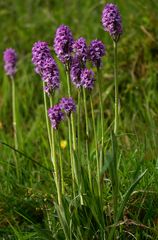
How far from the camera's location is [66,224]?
2648 mm

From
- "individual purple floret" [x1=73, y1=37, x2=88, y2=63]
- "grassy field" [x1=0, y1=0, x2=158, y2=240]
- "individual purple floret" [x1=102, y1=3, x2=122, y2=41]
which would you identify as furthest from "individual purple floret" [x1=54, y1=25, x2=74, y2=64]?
"grassy field" [x1=0, y1=0, x2=158, y2=240]

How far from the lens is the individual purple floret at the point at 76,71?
2.72 meters

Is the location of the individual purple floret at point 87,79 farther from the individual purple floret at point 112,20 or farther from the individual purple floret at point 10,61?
the individual purple floret at point 10,61

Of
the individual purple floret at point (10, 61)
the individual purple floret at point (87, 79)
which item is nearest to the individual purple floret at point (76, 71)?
the individual purple floret at point (87, 79)

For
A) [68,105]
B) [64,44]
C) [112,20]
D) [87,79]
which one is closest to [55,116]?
[68,105]

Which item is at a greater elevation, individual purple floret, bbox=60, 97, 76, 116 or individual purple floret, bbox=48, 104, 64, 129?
individual purple floret, bbox=60, 97, 76, 116

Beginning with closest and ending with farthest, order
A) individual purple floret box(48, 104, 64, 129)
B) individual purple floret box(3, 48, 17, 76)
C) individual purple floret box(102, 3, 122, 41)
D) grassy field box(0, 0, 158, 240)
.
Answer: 1. individual purple floret box(48, 104, 64, 129)
2. individual purple floret box(102, 3, 122, 41)
3. grassy field box(0, 0, 158, 240)
4. individual purple floret box(3, 48, 17, 76)

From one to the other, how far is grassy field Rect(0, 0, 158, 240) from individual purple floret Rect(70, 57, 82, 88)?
265 millimetres

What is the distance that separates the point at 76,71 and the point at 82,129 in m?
1.40

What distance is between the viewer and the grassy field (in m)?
2.82

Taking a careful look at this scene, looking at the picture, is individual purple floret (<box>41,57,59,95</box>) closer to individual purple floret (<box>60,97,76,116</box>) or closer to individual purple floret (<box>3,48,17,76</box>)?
individual purple floret (<box>60,97,76,116</box>)

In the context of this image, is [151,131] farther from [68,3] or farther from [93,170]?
[68,3]

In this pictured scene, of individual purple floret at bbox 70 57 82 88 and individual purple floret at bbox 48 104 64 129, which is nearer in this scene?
individual purple floret at bbox 48 104 64 129

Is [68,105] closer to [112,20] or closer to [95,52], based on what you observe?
[95,52]
